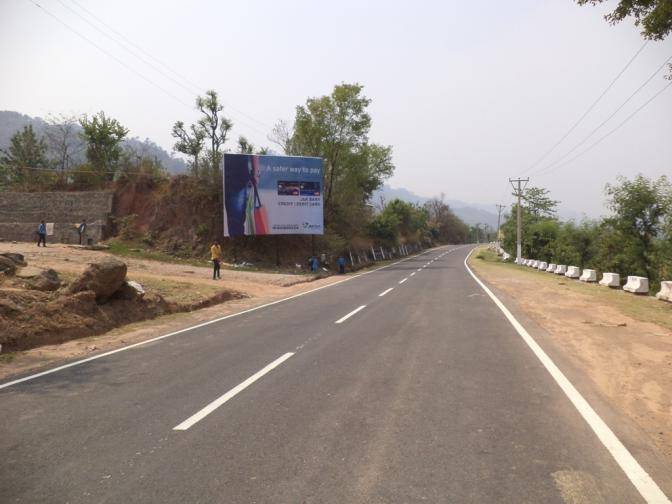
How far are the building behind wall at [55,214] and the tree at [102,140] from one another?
6257 millimetres

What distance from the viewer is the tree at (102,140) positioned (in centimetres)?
3897

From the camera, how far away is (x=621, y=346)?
7.99m

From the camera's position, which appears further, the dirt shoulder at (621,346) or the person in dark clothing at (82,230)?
the person in dark clothing at (82,230)

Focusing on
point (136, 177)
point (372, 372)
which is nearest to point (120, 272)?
point (372, 372)

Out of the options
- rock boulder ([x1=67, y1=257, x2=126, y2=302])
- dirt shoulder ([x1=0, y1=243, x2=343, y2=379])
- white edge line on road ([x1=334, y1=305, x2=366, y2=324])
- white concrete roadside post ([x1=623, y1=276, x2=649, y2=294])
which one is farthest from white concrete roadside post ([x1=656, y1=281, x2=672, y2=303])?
rock boulder ([x1=67, y1=257, x2=126, y2=302])

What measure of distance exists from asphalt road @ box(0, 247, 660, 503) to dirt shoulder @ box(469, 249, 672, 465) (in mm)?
727

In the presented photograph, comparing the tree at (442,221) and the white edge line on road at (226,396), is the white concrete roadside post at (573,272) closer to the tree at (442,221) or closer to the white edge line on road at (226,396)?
the white edge line on road at (226,396)

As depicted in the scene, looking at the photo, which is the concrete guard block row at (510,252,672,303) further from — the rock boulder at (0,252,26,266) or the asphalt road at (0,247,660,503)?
the rock boulder at (0,252,26,266)

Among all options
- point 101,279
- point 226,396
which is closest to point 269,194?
point 101,279

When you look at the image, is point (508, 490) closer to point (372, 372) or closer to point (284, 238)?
point (372, 372)

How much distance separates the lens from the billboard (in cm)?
3055

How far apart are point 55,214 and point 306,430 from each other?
3514 cm

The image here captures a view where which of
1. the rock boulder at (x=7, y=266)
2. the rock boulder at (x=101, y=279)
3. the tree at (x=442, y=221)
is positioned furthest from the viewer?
the tree at (x=442, y=221)

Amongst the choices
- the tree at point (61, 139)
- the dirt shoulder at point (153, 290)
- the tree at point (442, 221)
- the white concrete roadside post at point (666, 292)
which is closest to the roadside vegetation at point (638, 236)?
the white concrete roadside post at point (666, 292)
